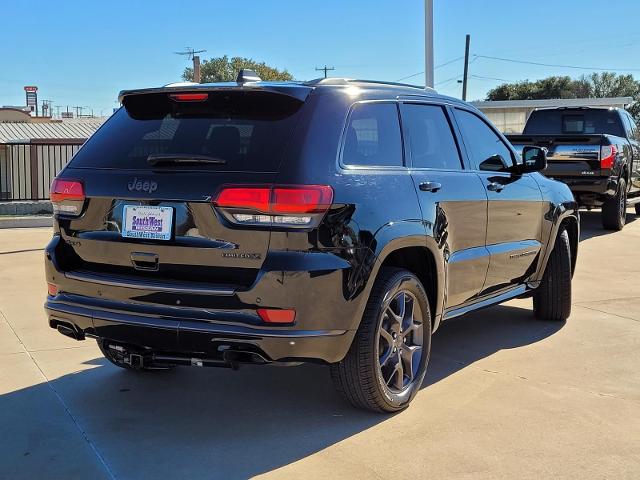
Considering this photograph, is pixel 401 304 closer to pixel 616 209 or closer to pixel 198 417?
pixel 198 417

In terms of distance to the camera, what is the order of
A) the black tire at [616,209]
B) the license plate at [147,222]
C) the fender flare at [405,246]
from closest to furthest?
the license plate at [147,222]
the fender flare at [405,246]
the black tire at [616,209]

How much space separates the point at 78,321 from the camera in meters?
3.92

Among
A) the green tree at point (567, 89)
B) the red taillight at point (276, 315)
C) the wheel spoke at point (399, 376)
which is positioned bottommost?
the wheel spoke at point (399, 376)

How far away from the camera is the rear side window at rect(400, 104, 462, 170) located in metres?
4.52

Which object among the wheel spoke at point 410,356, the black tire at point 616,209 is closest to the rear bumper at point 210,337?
the wheel spoke at point 410,356

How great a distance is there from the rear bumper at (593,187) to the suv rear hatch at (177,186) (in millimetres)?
8868

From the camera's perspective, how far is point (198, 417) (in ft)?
13.6

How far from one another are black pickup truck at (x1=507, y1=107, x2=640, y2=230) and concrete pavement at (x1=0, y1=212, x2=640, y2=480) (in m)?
6.28

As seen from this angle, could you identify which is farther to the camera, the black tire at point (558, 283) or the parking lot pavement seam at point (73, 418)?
the black tire at point (558, 283)

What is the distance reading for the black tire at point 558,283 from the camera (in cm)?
630

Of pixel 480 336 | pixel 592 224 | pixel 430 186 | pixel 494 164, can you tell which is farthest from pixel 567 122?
pixel 430 186

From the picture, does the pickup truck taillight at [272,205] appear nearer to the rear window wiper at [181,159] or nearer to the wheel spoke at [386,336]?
the rear window wiper at [181,159]

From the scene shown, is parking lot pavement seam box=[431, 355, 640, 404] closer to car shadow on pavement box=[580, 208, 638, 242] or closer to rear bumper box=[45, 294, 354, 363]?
rear bumper box=[45, 294, 354, 363]

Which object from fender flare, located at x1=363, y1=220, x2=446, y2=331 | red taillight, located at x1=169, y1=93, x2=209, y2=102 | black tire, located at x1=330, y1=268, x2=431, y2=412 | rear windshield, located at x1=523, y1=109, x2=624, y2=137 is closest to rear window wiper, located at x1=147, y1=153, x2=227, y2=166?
red taillight, located at x1=169, y1=93, x2=209, y2=102
